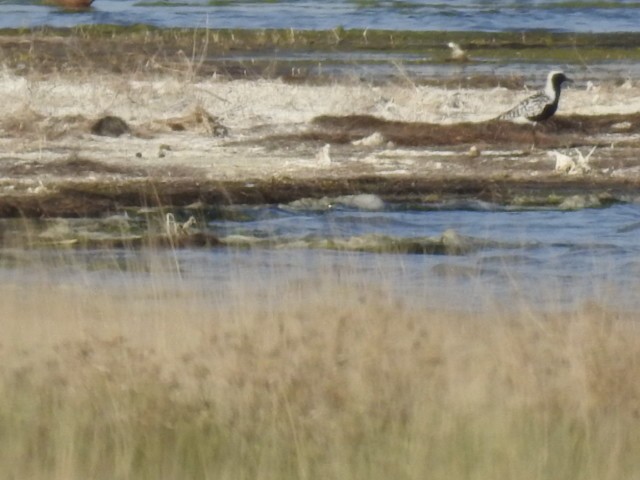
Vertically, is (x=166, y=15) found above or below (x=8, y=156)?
below

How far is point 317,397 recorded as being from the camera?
655 cm

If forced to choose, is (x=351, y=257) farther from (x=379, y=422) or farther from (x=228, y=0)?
(x=228, y=0)

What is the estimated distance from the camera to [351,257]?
11477 millimetres

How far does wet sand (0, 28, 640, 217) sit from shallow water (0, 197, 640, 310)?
2.04 feet

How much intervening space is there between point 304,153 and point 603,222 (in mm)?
4133

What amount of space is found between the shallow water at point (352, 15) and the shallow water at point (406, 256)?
26.8 metres

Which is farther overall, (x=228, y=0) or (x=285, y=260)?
(x=228, y=0)

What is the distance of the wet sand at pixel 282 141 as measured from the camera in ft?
50.2

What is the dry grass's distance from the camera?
6035 millimetres

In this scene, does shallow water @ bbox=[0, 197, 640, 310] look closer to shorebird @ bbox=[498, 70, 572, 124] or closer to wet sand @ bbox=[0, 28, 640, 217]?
wet sand @ bbox=[0, 28, 640, 217]

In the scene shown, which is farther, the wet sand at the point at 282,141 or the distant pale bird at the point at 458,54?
the distant pale bird at the point at 458,54

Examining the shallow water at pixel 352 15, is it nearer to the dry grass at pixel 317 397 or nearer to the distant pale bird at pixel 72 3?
the distant pale bird at pixel 72 3

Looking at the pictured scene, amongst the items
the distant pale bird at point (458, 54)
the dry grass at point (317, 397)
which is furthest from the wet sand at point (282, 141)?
the distant pale bird at point (458, 54)

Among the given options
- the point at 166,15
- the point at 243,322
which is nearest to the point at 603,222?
the point at 243,322
